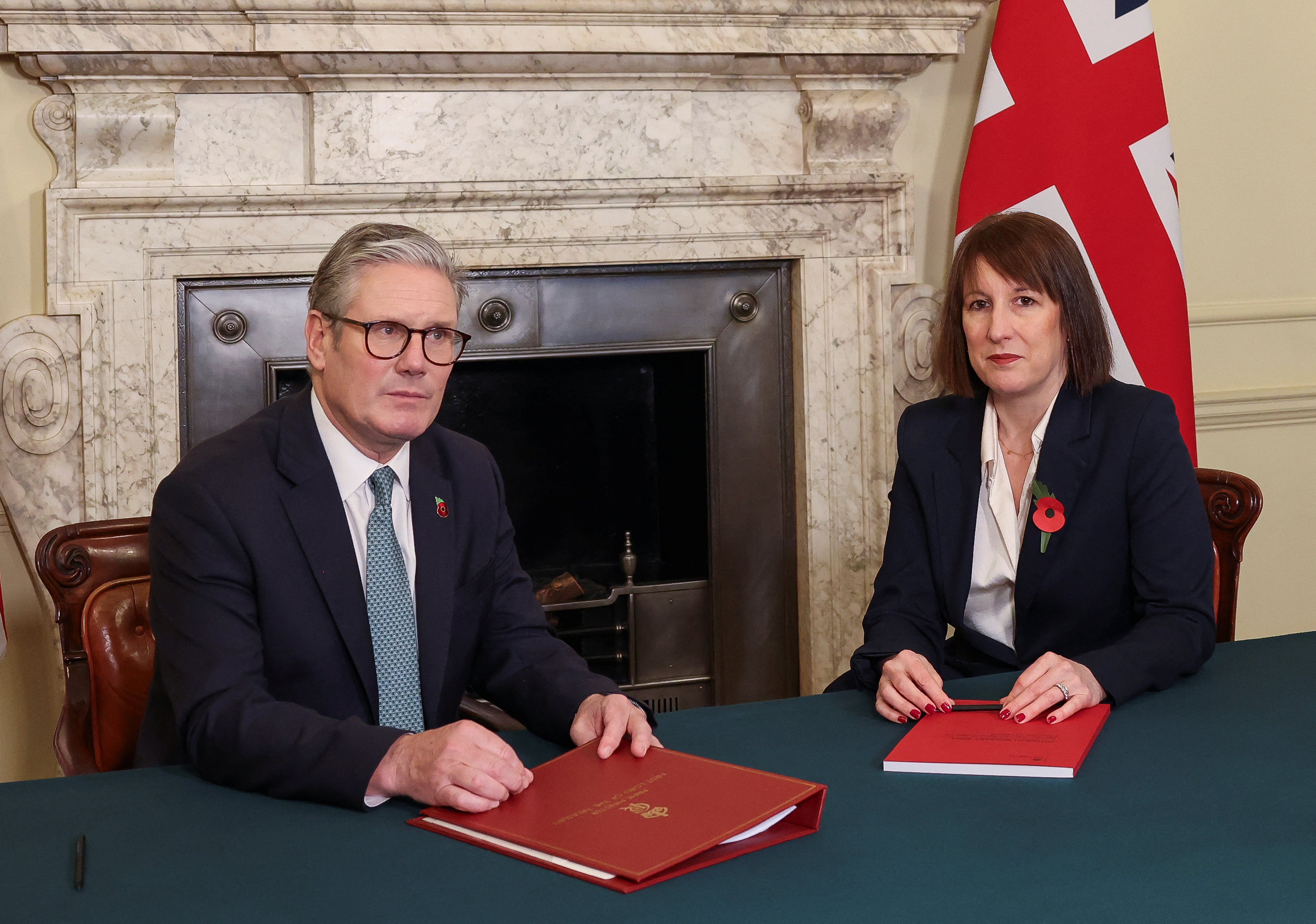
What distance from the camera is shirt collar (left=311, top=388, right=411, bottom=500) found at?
65.7 inches

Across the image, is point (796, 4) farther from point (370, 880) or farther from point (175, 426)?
point (370, 880)

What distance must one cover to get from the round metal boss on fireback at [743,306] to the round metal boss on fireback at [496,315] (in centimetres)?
62

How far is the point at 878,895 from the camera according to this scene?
1023 mm

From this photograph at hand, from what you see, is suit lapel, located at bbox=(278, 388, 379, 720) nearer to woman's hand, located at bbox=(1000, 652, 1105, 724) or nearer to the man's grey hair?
the man's grey hair

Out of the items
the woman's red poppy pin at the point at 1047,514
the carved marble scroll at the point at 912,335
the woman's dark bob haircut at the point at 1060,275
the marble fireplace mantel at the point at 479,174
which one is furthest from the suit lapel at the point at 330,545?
the carved marble scroll at the point at 912,335

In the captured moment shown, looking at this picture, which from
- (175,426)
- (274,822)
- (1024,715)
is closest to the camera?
(274,822)

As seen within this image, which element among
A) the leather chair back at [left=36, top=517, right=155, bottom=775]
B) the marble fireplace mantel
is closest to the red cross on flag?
the marble fireplace mantel

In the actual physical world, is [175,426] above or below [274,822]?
above

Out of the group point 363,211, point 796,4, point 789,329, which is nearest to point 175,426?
point 363,211

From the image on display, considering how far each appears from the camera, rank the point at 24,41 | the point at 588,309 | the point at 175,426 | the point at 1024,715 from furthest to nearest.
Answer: the point at 588,309 < the point at 175,426 < the point at 24,41 < the point at 1024,715

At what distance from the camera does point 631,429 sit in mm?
3635

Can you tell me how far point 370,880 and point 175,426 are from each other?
2140mm

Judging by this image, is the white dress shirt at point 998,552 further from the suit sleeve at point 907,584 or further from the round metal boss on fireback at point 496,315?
the round metal boss on fireback at point 496,315

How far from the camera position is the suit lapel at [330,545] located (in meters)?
1.57
